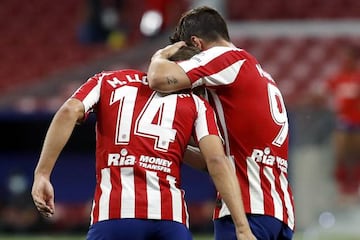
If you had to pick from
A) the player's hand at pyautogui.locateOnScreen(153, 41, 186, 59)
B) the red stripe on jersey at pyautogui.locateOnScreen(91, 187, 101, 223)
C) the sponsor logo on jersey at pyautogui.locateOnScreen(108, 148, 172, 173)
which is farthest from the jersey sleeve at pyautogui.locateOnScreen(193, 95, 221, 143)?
the red stripe on jersey at pyautogui.locateOnScreen(91, 187, 101, 223)

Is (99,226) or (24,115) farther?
(24,115)

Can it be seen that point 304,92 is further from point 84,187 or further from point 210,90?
point 210,90

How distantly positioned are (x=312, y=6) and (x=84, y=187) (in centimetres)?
471

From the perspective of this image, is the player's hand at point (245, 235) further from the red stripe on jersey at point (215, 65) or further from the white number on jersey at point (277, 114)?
the red stripe on jersey at point (215, 65)

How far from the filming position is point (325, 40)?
16.9 meters

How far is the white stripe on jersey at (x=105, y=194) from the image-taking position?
5.59 metres

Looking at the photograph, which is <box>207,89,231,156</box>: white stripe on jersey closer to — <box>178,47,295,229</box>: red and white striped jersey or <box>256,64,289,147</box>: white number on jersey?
<box>178,47,295,229</box>: red and white striped jersey

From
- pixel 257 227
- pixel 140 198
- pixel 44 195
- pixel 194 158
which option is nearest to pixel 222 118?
pixel 194 158

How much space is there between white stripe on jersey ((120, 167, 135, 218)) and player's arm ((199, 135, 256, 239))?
37 cm

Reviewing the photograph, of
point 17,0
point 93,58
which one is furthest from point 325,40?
point 17,0

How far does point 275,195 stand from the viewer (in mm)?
5953

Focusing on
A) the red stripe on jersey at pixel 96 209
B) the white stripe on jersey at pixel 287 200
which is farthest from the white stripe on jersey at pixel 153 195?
the white stripe on jersey at pixel 287 200

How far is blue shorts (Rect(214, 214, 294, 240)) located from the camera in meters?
5.85

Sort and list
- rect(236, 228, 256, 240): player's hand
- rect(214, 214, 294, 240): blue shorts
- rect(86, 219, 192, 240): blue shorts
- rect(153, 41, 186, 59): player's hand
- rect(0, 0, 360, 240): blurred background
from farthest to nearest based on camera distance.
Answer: rect(0, 0, 360, 240): blurred background < rect(153, 41, 186, 59): player's hand < rect(214, 214, 294, 240): blue shorts < rect(86, 219, 192, 240): blue shorts < rect(236, 228, 256, 240): player's hand
